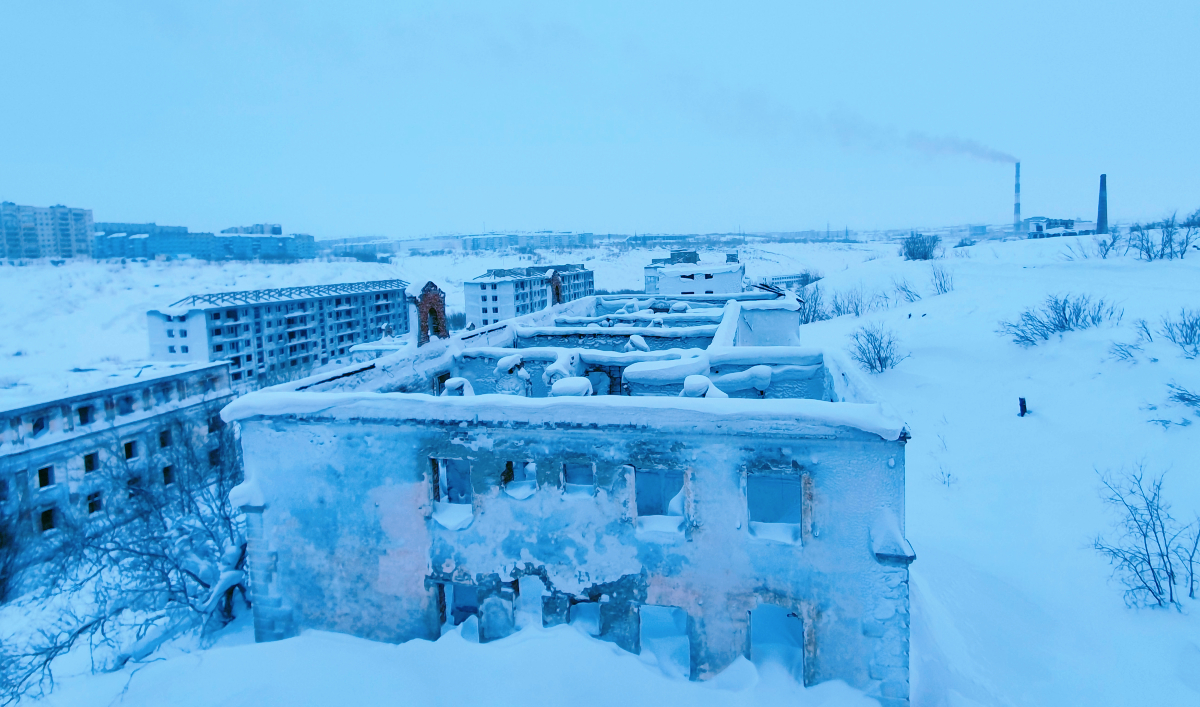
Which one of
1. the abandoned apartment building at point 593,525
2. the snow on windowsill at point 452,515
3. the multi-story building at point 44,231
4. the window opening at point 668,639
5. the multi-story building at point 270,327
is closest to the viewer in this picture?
the abandoned apartment building at point 593,525

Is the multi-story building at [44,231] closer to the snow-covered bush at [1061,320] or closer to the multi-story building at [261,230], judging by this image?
the multi-story building at [261,230]

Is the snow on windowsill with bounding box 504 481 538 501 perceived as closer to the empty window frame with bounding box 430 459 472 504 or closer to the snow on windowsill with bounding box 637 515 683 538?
the snow on windowsill with bounding box 637 515 683 538

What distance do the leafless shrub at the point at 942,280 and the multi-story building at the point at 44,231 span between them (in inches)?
5206

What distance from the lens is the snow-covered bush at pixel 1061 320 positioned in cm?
3033

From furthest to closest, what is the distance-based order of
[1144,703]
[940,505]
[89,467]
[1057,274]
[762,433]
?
[1057,274], [89,467], [940,505], [1144,703], [762,433]

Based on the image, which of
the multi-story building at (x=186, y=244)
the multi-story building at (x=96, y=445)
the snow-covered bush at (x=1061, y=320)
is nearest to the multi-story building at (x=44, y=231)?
the multi-story building at (x=186, y=244)

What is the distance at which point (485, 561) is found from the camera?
9961 mm

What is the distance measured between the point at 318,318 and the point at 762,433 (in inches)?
2484

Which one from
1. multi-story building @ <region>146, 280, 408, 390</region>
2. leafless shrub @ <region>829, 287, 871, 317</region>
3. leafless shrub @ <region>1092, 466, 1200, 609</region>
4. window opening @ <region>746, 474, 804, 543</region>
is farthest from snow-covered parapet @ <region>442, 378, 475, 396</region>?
leafless shrub @ <region>829, 287, 871, 317</region>

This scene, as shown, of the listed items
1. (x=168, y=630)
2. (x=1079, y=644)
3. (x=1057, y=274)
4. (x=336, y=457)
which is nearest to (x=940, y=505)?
(x=1079, y=644)

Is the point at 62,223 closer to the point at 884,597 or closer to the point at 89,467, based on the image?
the point at 89,467

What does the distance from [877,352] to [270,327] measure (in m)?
50.5

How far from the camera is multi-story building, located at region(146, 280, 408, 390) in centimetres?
5275

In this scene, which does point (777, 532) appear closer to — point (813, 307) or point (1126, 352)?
point (1126, 352)
